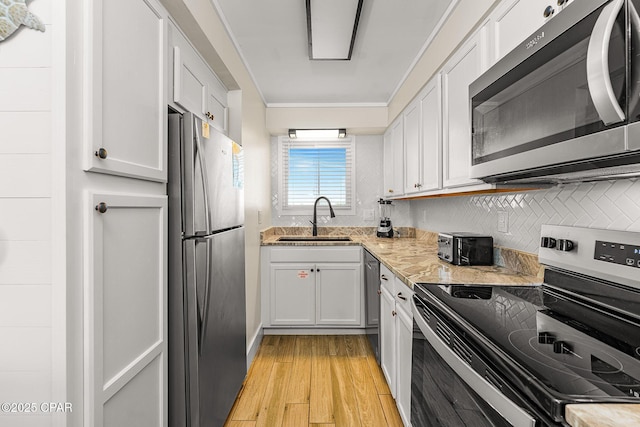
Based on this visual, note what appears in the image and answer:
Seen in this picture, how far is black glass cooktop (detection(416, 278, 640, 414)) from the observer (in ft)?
2.06

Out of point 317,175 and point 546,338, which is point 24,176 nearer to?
point 546,338

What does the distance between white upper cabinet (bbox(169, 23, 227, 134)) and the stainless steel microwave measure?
133 centimetres

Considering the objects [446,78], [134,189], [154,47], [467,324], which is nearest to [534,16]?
[446,78]

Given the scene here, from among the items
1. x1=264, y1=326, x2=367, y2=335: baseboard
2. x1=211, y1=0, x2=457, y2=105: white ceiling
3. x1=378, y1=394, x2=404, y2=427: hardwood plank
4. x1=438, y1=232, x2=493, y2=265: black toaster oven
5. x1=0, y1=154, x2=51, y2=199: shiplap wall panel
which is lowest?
x1=378, y1=394, x2=404, y2=427: hardwood plank

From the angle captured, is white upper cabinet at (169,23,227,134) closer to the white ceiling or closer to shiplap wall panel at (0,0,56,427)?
the white ceiling

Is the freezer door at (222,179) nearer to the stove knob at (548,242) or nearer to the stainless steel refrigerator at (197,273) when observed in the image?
the stainless steel refrigerator at (197,273)

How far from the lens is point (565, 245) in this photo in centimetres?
125

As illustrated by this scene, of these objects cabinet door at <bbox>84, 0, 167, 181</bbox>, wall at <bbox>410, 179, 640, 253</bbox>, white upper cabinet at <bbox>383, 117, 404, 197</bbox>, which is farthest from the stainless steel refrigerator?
white upper cabinet at <bbox>383, 117, 404, 197</bbox>

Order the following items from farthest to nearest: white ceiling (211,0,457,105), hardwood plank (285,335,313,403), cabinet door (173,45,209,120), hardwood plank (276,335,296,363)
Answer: hardwood plank (276,335,296,363) < hardwood plank (285,335,313,403) < white ceiling (211,0,457,105) < cabinet door (173,45,209,120)

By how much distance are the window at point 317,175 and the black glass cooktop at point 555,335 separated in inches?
102

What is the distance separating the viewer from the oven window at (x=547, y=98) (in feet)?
2.71

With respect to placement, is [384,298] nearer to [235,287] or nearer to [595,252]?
[235,287]

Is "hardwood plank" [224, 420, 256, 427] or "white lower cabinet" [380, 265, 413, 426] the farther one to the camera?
"hardwood plank" [224, 420, 256, 427]

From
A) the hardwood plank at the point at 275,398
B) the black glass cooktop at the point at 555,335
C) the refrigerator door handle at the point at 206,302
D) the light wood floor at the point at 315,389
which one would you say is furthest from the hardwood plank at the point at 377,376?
the refrigerator door handle at the point at 206,302
